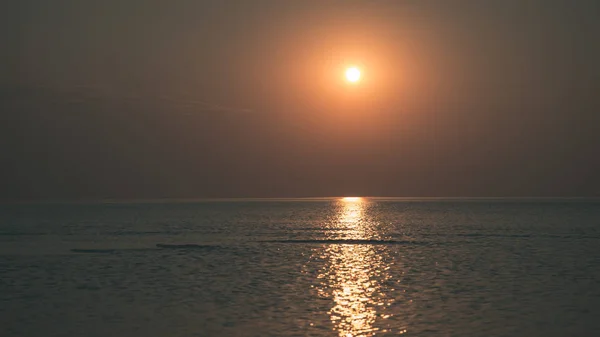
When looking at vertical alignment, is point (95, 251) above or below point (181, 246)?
below

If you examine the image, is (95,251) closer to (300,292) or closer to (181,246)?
(181,246)

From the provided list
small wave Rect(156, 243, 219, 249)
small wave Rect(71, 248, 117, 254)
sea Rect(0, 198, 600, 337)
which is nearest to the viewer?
sea Rect(0, 198, 600, 337)

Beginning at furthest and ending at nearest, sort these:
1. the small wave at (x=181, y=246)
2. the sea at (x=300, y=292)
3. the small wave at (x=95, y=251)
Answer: the small wave at (x=181, y=246)
the small wave at (x=95, y=251)
the sea at (x=300, y=292)

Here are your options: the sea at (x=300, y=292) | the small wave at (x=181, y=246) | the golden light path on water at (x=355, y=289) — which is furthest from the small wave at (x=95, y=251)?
the golden light path on water at (x=355, y=289)

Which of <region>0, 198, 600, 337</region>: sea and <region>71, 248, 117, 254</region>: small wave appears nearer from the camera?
<region>0, 198, 600, 337</region>: sea

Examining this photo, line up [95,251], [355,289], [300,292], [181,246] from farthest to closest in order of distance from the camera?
[181,246], [95,251], [355,289], [300,292]

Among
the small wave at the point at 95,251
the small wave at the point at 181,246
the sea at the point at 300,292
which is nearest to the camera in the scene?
the sea at the point at 300,292

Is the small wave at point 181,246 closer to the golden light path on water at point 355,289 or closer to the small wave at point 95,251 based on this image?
the small wave at point 95,251

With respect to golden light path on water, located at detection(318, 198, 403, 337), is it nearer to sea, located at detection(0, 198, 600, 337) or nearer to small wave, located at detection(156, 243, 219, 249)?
sea, located at detection(0, 198, 600, 337)

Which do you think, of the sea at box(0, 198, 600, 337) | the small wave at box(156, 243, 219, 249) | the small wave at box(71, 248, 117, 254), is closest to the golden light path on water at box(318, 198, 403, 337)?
the sea at box(0, 198, 600, 337)

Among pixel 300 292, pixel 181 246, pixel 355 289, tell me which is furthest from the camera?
pixel 181 246

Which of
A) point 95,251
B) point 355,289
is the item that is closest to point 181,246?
point 95,251

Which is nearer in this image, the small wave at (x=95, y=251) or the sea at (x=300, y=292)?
the sea at (x=300, y=292)

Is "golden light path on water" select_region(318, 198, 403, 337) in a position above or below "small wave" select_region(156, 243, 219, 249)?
below
